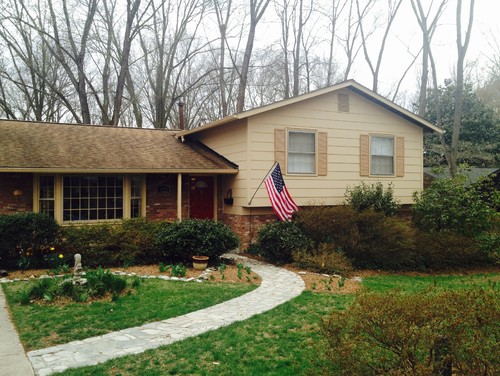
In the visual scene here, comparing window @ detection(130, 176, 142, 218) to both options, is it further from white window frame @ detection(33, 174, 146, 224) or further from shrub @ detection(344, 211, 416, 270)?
shrub @ detection(344, 211, 416, 270)

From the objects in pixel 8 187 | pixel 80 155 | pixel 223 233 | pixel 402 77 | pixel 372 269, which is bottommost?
pixel 372 269

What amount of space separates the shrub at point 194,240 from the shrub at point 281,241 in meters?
1.04

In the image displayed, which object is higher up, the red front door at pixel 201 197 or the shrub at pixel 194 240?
the red front door at pixel 201 197

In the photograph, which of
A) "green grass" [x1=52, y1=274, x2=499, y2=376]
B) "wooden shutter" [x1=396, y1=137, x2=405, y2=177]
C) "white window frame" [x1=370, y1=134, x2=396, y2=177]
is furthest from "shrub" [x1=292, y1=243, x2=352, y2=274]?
"wooden shutter" [x1=396, y1=137, x2=405, y2=177]

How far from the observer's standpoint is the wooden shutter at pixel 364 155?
46.9ft

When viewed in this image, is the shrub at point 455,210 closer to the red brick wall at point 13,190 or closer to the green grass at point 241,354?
the green grass at point 241,354

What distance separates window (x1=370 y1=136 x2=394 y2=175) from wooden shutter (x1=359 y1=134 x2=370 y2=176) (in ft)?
0.82

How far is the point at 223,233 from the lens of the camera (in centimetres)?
1068

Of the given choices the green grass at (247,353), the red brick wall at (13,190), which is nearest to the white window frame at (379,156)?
the green grass at (247,353)

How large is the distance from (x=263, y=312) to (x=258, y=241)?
17.3ft

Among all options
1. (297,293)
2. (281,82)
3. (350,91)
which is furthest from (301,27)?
(297,293)

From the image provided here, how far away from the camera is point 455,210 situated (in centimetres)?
1223

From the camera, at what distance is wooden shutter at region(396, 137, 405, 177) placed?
14883 millimetres

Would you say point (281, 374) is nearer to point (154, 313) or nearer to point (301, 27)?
point (154, 313)
